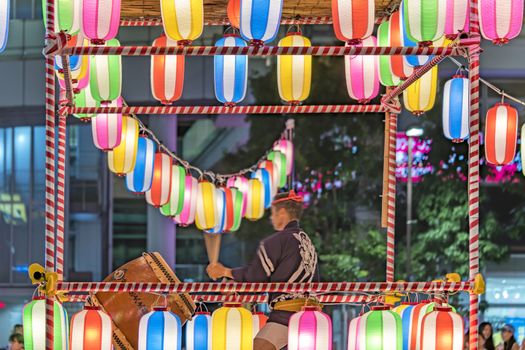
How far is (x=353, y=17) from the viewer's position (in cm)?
588

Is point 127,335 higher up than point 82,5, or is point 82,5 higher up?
point 82,5

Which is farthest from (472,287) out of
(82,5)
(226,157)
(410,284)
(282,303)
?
(226,157)

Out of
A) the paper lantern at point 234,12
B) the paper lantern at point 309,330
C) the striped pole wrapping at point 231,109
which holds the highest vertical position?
the paper lantern at point 234,12

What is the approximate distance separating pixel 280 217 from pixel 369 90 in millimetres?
1854

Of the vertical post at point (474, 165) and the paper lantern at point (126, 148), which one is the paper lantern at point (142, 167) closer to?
the paper lantern at point (126, 148)

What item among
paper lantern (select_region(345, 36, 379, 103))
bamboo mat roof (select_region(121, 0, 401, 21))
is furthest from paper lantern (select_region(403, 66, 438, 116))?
bamboo mat roof (select_region(121, 0, 401, 21))

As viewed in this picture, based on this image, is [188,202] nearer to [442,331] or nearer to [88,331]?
[88,331]

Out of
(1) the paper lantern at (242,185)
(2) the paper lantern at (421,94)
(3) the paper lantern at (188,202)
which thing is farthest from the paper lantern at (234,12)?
(1) the paper lantern at (242,185)

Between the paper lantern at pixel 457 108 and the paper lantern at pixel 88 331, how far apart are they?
3.16m

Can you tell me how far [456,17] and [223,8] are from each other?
8.04ft

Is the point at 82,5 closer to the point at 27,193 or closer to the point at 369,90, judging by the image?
the point at 369,90

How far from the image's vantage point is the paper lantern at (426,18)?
576 centimetres

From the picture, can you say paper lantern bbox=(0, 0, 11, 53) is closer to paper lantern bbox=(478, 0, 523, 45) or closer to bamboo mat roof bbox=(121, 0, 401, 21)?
bamboo mat roof bbox=(121, 0, 401, 21)

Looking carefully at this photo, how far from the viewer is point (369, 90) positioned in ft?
26.2
